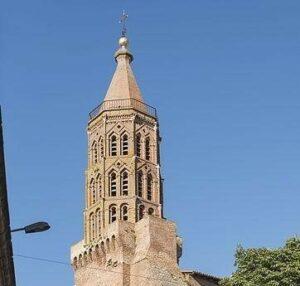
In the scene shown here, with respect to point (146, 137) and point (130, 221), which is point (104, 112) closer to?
point (146, 137)

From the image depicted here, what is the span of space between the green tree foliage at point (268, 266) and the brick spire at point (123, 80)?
69.8 ft

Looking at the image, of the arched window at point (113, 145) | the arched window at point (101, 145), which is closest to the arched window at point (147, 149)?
the arched window at point (113, 145)

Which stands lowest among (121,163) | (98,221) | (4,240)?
(4,240)

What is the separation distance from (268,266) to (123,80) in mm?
24400

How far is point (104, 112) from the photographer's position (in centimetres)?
5744

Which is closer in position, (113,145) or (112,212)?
(112,212)

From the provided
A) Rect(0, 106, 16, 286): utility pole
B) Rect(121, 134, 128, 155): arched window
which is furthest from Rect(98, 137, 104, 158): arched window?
Rect(0, 106, 16, 286): utility pole

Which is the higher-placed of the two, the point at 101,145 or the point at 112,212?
the point at 101,145

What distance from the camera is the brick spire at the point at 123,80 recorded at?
193 ft

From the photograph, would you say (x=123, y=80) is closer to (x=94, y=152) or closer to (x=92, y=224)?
(x=94, y=152)

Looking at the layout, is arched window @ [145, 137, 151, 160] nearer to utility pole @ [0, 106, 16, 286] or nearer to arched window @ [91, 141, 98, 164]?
arched window @ [91, 141, 98, 164]

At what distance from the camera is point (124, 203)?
177ft

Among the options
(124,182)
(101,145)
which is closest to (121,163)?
(124,182)

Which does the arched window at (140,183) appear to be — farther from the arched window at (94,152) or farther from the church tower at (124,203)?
the arched window at (94,152)
